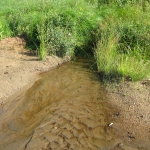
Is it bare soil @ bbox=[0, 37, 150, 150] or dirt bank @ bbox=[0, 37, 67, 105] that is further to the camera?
dirt bank @ bbox=[0, 37, 67, 105]

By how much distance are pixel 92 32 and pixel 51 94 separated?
2848mm

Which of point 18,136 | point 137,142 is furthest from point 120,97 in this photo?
point 18,136

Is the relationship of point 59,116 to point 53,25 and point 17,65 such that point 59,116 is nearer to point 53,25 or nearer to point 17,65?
point 17,65

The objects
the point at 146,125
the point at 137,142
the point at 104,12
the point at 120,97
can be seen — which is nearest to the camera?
the point at 137,142

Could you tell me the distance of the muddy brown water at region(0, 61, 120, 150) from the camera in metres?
4.71

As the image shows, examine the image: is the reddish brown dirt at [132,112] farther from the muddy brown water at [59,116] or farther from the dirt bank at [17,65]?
the dirt bank at [17,65]

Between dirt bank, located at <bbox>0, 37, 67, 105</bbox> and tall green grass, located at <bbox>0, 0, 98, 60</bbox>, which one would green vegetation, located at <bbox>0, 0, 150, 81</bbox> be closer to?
tall green grass, located at <bbox>0, 0, 98, 60</bbox>

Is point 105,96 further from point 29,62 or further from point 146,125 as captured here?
point 29,62

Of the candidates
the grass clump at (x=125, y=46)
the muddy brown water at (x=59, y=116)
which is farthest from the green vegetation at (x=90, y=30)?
the muddy brown water at (x=59, y=116)

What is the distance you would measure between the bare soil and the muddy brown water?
0.11m

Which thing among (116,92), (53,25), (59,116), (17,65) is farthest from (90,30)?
(59,116)

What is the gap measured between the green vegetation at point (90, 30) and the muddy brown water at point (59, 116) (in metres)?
0.75

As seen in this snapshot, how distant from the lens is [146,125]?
5180mm

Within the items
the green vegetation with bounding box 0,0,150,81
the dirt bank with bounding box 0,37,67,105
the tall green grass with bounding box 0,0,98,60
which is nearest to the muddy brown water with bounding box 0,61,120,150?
the dirt bank with bounding box 0,37,67,105
